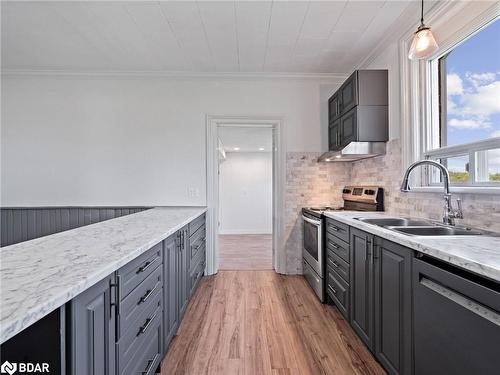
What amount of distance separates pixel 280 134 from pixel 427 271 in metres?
2.58

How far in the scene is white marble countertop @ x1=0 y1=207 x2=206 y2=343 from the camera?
627 millimetres

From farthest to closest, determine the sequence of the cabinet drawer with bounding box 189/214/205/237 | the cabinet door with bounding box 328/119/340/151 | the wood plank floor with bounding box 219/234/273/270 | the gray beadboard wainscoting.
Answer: the wood plank floor with bounding box 219/234/273/270, the gray beadboard wainscoting, the cabinet door with bounding box 328/119/340/151, the cabinet drawer with bounding box 189/214/205/237

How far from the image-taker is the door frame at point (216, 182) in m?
3.46

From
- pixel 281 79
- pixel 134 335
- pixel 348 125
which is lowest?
pixel 134 335

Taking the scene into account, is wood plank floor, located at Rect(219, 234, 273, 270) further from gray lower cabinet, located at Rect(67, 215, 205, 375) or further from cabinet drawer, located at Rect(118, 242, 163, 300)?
cabinet drawer, located at Rect(118, 242, 163, 300)

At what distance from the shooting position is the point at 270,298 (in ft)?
9.02

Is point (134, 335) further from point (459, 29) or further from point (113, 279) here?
point (459, 29)

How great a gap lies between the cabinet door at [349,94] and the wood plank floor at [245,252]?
7.42 ft

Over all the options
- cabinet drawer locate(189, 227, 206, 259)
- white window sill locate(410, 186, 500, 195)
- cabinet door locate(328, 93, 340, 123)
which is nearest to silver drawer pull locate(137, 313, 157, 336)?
cabinet drawer locate(189, 227, 206, 259)

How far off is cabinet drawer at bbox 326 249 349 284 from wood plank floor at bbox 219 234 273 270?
4.57 feet

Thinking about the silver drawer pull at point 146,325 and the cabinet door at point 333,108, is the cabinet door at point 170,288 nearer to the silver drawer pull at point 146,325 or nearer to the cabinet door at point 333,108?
the silver drawer pull at point 146,325

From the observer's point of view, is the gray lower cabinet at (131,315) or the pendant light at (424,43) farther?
the pendant light at (424,43)

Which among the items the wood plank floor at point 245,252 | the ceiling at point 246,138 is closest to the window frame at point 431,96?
the wood plank floor at point 245,252

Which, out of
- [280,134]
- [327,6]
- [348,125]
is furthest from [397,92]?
[280,134]
